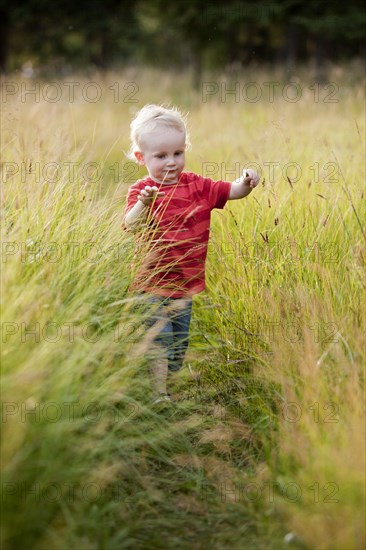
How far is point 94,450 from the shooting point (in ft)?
8.42

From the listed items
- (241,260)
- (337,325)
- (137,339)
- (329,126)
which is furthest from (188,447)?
(329,126)

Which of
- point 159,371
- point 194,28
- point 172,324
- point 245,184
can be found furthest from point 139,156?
point 194,28

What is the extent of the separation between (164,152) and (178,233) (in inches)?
15.6

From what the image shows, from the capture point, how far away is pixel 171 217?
11.8 ft

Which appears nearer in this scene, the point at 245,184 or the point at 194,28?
the point at 245,184

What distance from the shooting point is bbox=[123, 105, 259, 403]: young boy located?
3.56 meters

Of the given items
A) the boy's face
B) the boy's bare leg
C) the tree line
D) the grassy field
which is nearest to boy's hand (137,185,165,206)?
the boy's face

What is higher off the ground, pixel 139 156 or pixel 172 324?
pixel 139 156

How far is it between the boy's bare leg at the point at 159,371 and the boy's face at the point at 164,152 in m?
0.85

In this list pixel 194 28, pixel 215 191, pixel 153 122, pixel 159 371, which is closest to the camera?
pixel 159 371

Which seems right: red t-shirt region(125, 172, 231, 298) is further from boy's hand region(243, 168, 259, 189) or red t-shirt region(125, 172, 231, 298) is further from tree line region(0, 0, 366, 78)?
tree line region(0, 0, 366, 78)

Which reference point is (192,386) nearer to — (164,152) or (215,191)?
(215,191)

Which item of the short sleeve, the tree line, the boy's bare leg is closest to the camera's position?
the boy's bare leg

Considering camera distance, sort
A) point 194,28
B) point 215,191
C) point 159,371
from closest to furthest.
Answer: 1. point 159,371
2. point 215,191
3. point 194,28
